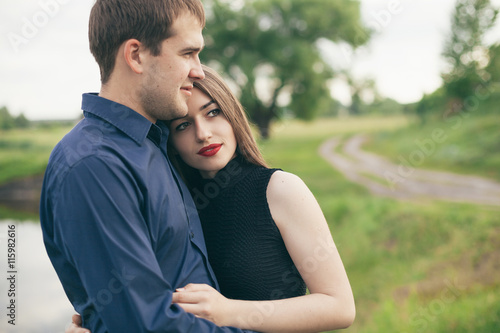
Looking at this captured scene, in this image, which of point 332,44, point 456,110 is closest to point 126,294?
point 456,110

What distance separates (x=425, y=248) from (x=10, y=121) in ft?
45.8

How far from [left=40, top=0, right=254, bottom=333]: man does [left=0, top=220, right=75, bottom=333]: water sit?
226 inches

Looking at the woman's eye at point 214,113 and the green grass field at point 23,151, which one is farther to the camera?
the green grass field at point 23,151

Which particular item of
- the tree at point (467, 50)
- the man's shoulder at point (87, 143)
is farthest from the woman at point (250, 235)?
the tree at point (467, 50)

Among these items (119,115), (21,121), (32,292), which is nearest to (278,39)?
(21,121)

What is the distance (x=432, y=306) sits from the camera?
688 cm

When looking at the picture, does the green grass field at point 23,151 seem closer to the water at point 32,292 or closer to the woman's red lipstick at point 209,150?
the water at point 32,292

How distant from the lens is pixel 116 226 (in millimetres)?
1404

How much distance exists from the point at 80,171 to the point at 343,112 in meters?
33.8

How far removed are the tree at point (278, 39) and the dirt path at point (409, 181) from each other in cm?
629

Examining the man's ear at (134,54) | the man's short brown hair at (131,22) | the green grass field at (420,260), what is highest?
the man's short brown hair at (131,22)

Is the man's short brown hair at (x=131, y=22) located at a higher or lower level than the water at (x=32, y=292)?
higher

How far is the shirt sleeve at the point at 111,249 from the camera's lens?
139 centimetres

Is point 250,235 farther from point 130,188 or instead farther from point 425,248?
point 425,248
